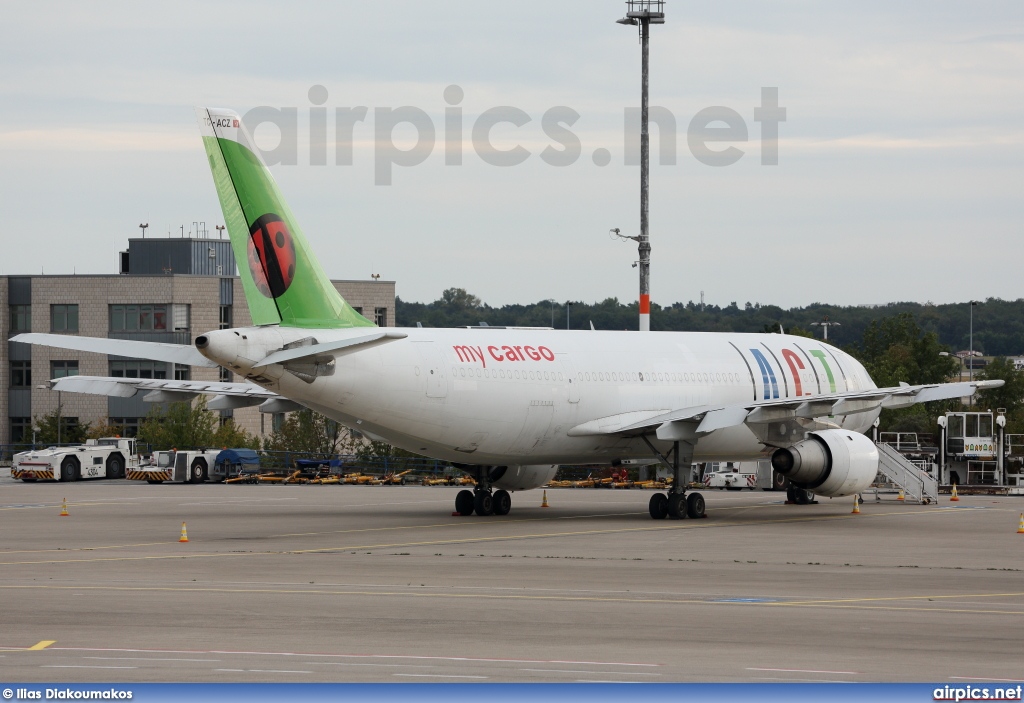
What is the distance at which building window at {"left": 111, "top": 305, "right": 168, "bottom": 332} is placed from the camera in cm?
9000

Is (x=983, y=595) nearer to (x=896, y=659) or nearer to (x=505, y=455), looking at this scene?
(x=896, y=659)

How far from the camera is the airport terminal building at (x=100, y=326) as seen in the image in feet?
294

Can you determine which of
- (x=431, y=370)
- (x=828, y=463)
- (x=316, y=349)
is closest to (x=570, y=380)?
(x=431, y=370)

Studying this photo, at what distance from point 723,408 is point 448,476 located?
23778 mm

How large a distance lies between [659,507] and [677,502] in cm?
48

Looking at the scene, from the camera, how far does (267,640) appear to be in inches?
599

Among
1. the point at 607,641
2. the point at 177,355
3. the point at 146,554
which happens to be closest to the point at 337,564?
the point at 146,554

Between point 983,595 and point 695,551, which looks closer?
point 983,595

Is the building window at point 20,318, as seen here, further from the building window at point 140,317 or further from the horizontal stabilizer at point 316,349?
the horizontal stabilizer at point 316,349

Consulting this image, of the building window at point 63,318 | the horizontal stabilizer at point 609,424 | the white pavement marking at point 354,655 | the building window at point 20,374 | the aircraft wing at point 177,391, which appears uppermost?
the building window at point 63,318

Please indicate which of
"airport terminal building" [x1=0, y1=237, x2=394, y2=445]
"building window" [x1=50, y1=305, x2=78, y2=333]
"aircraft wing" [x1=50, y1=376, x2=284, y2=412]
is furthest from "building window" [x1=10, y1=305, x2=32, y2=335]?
"aircraft wing" [x1=50, y1=376, x2=284, y2=412]

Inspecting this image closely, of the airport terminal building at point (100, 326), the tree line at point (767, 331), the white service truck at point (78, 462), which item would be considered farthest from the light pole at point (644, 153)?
the airport terminal building at point (100, 326)

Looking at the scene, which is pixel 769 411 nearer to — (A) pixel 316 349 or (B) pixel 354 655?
(A) pixel 316 349

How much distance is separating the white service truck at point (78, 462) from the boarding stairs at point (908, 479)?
31.4 m
